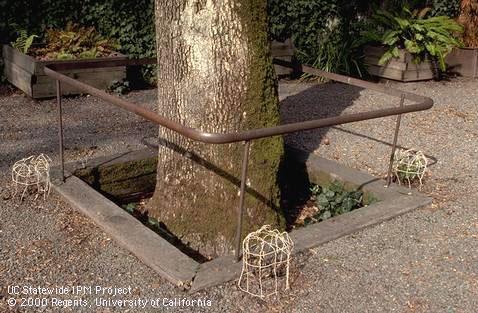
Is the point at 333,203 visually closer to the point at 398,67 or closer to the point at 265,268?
the point at 265,268

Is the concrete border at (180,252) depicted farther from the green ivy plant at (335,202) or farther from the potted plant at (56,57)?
the potted plant at (56,57)

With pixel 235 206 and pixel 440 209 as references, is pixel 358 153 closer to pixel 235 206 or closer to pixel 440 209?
pixel 440 209

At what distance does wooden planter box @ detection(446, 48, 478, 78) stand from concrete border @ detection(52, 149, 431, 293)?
6.01 m

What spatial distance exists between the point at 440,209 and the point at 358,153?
1.61 metres

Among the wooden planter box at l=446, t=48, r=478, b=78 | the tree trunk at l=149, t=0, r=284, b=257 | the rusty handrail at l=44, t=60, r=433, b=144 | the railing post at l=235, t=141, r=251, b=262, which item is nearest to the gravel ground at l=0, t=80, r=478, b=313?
the railing post at l=235, t=141, r=251, b=262

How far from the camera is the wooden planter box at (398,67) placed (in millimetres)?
9445

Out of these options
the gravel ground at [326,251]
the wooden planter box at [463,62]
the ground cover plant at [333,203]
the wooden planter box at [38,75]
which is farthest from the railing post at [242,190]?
the wooden planter box at [463,62]

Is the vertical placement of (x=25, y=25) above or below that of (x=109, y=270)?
Result: above

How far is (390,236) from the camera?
392cm

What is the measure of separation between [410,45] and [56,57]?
542cm

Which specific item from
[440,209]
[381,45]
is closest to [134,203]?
[440,209]

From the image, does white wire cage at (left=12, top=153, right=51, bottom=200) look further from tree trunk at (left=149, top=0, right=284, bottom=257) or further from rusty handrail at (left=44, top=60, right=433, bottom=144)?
tree trunk at (left=149, top=0, right=284, bottom=257)

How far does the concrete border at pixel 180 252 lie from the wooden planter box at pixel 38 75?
2846 millimetres

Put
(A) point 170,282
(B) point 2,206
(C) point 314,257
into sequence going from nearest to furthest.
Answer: (A) point 170,282 → (C) point 314,257 → (B) point 2,206
